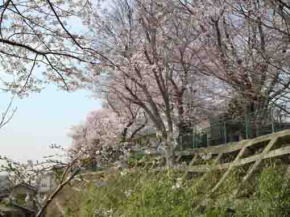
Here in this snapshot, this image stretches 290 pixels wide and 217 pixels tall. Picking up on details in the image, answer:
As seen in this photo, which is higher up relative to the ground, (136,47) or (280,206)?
(136,47)

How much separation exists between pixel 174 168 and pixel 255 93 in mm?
3935

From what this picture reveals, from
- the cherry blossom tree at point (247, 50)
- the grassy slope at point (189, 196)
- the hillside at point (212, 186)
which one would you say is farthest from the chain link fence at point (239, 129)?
the grassy slope at point (189, 196)

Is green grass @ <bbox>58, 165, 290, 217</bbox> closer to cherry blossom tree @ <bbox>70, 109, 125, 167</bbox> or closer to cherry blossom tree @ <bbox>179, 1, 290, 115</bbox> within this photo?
cherry blossom tree @ <bbox>70, 109, 125, 167</bbox>

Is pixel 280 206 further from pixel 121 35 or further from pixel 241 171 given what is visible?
pixel 121 35

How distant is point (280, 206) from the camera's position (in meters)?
7.76

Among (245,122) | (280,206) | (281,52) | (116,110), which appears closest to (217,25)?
(281,52)

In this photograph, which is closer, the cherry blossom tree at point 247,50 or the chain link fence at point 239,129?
the cherry blossom tree at point 247,50

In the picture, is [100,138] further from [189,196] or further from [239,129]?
[189,196]

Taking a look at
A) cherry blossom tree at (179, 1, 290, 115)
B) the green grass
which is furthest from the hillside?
cherry blossom tree at (179, 1, 290, 115)

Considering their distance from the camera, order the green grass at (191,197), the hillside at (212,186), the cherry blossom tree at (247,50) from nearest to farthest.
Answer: the green grass at (191,197) < the hillside at (212,186) < the cherry blossom tree at (247,50)

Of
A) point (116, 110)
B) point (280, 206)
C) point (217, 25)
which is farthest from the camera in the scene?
point (116, 110)

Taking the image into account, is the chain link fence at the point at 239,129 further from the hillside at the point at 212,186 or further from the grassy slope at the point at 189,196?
the grassy slope at the point at 189,196

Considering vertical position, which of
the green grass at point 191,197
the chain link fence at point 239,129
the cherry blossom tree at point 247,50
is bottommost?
the green grass at point 191,197

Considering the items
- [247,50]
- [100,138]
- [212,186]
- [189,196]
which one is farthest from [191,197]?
[100,138]
